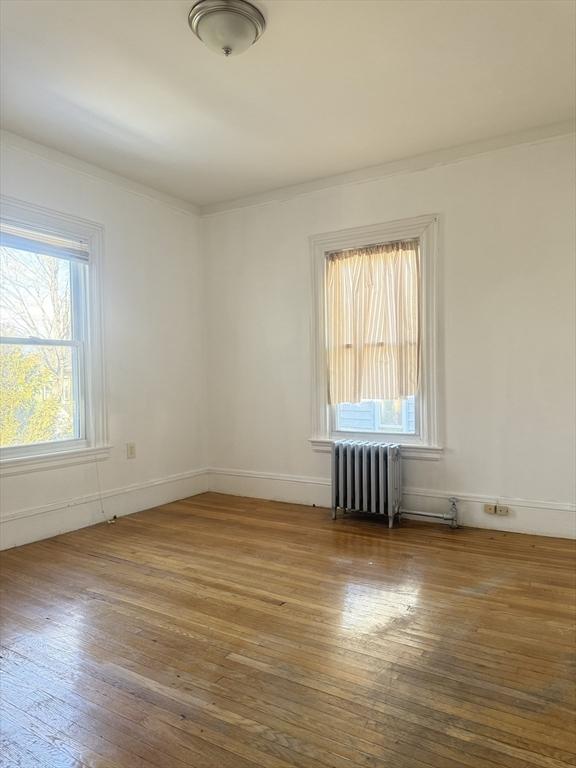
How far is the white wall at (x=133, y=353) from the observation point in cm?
370

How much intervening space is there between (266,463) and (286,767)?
3.42m

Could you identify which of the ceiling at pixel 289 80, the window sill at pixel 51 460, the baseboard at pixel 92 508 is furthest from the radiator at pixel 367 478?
the ceiling at pixel 289 80

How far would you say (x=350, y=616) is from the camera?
243cm

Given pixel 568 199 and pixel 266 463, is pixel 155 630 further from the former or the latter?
pixel 568 199

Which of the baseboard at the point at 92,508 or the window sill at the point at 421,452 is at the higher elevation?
the window sill at the point at 421,452

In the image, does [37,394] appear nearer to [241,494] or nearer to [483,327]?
[241,494]

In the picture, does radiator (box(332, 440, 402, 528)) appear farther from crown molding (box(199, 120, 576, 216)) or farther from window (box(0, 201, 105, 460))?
crown molding (box(199, 120, 576, 216))

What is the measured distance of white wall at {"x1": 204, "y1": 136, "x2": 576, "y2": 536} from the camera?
3566 millimetres

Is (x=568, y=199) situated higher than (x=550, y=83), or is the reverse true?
(x=550, y=83)

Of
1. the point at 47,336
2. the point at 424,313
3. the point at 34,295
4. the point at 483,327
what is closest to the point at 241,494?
the point at 47,336

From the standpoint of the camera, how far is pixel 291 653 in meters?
2.11

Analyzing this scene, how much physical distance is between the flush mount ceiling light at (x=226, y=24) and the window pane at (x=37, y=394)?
2.47 metres

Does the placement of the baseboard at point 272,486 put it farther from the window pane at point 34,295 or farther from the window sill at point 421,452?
the window pane at point 34,295

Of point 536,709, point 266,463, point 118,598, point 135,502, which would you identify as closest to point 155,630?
point 118,598
